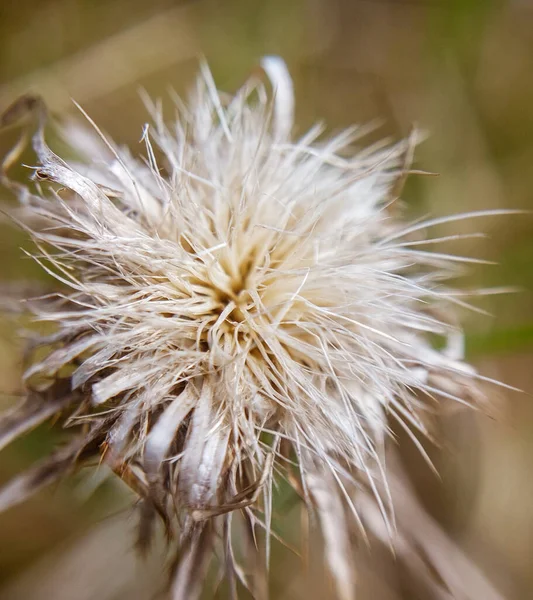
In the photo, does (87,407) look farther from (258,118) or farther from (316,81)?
(316,81)

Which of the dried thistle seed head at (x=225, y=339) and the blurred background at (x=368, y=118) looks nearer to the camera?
the dried thistle seed head at (x=225, y=339)

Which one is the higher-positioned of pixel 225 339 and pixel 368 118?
pixel 368 118

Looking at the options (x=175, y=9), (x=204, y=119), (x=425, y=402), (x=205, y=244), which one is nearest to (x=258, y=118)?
(x=204, y=119)

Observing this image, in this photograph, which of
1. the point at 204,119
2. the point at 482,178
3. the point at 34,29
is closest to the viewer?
the point at 204,119

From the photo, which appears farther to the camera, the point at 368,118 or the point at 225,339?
the point at 368,118
